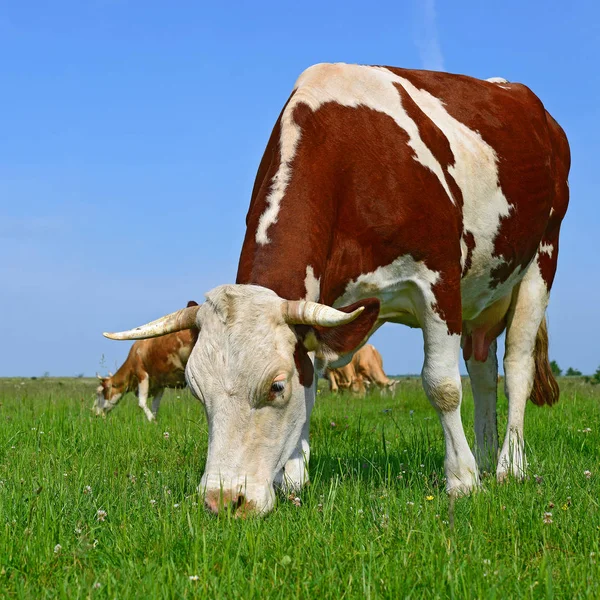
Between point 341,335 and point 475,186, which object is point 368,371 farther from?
point 341,335

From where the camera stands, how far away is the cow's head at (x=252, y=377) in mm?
4199

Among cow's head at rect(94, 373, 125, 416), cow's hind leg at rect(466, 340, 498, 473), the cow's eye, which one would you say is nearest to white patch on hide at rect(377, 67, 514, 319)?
cow's hind leg at rect(466, 340, 498, 473)

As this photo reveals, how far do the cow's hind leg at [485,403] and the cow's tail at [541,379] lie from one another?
1.73 feet

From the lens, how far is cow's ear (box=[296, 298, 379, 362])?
459 cm

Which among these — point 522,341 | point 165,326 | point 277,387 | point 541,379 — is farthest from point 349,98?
point 541,379

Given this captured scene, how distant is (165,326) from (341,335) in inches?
40.6

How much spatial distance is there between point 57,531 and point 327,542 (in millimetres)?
1362

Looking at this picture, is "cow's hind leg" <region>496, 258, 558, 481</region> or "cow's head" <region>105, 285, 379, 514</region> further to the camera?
"cow's hind leg" <region>496, 258, 558, 481</region>

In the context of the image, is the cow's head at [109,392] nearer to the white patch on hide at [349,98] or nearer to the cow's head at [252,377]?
the white patch on hide at [349,98]

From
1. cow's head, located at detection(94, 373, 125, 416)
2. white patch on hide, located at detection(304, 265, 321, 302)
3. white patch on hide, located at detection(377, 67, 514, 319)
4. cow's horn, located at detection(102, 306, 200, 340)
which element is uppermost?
cow's head, located at detection(94, 373, 125, 416)

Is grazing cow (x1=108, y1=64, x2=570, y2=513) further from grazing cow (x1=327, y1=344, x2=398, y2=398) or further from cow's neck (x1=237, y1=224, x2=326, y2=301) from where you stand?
grazing cow (x1=327, y1=344, x2=398, y2=398)

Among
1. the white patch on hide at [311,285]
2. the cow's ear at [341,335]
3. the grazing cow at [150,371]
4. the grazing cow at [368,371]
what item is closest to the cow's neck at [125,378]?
the grazing cow at [150,371]

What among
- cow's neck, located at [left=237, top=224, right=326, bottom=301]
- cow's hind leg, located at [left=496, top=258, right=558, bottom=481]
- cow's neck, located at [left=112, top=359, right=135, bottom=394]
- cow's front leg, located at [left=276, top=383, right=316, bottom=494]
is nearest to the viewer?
cow's neck, located at [left=237, top=224, right=326, bottom=301]

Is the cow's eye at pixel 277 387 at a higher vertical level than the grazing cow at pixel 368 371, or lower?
lower
